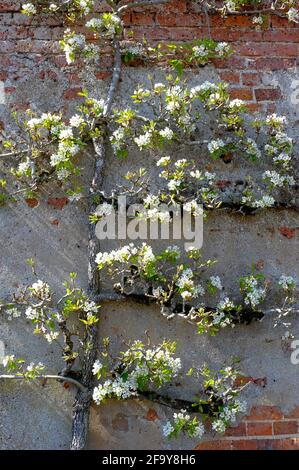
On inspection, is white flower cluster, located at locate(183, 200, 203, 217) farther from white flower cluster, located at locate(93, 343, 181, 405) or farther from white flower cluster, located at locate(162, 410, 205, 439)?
white flower cluster, located at locate(162, 410, 205, 439)

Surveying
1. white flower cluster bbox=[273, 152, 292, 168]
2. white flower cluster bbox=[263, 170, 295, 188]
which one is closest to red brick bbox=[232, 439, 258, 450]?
white flower cluster bbox=[263, 170, 295, 188]

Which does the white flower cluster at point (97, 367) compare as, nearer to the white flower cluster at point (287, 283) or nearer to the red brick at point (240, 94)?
the white flower cluster at point (287, 283)

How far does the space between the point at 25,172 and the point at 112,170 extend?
0.44 metres

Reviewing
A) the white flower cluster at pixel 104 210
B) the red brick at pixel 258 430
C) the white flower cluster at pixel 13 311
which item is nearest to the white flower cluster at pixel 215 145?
the white flower cluster at pixel 104 210

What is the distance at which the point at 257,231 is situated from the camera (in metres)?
3.04

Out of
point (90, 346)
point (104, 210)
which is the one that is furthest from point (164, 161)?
point (90, 346)

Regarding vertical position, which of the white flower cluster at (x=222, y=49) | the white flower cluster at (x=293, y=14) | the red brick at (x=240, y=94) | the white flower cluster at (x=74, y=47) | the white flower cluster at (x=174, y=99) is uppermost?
the white flower cluster at (x=293, y=14)

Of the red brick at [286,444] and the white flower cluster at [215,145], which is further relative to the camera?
the white flower cluster at [215,145]

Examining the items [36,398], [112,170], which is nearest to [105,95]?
[112,170]

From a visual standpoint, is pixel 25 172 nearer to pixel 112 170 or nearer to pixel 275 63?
pixel 112 170

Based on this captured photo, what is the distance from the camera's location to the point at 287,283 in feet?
9.62

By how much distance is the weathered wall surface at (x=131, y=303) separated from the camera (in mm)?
2844

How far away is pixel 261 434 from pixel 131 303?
2.94ft

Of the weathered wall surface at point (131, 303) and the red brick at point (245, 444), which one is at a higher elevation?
the weathered wall surface at point (131, 303)
